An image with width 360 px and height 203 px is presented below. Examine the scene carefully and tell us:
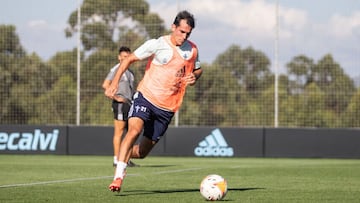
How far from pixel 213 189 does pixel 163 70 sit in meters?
1.82

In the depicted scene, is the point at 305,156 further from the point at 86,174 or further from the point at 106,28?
the point at 86,174

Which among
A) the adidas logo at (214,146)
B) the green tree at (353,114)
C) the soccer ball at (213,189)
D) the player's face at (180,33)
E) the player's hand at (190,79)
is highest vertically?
the player's face at (180,33)

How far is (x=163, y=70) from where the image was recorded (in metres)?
10.1

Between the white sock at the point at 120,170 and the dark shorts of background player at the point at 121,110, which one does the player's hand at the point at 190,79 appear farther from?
the dark shorts of background player at the point at 121,110

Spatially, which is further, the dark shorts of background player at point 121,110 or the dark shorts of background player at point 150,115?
the dark shorts of background player at point 121,110

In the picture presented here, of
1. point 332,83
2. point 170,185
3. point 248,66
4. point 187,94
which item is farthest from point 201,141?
point 170,185

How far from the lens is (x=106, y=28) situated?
2383 cm

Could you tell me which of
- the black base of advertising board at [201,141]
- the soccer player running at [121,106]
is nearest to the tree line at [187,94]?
the black base of advertising board at [201,141]

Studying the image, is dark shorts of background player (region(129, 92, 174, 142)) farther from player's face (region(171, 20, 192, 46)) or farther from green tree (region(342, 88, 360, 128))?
green tree (region(342, 88, 360, 128))

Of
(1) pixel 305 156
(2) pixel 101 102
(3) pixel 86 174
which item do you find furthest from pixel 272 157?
(3) pixel 86 174

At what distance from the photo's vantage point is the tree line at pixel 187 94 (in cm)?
2242

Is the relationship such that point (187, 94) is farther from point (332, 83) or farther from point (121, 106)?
point (121, 106)

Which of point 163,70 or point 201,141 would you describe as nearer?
point 163,70

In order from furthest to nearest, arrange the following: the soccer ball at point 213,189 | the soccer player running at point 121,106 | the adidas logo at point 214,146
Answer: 1. the adidas logo at point 214,146
2. the soccer player running at point 121,106
3. the soccer ball at point 213,189
